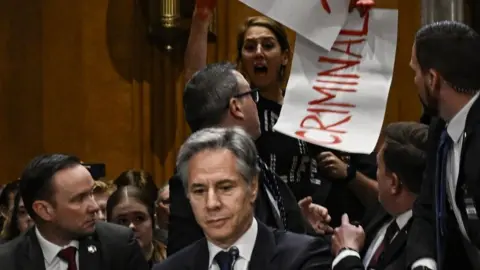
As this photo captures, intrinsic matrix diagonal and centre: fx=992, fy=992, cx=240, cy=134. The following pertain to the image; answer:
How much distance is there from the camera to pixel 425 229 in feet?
8.37

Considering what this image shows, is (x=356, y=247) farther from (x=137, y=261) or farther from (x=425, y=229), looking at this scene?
(x=137, y=261)

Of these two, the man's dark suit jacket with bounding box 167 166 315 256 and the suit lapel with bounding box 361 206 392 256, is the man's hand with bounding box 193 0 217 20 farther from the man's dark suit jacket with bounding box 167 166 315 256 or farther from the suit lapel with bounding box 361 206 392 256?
the suit lapel with bounding box 361 206 392 256

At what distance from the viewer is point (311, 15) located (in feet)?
11.1

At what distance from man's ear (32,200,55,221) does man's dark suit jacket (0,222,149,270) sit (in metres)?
0.07

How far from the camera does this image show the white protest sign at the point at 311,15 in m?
3.34

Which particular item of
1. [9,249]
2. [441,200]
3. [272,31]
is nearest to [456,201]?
[441,200]

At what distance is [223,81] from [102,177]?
78.1 inches

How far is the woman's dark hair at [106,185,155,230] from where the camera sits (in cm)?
404

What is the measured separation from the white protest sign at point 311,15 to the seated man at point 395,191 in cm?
56

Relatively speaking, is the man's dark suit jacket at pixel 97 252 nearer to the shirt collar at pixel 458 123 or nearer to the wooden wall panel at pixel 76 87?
the shirt collar at pixel 458 123

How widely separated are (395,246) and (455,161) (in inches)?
14.9

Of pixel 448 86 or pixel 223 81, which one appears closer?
pixel 448 86

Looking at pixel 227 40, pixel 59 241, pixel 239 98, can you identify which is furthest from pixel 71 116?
pixel 239 98

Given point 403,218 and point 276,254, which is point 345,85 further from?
point 276,254
